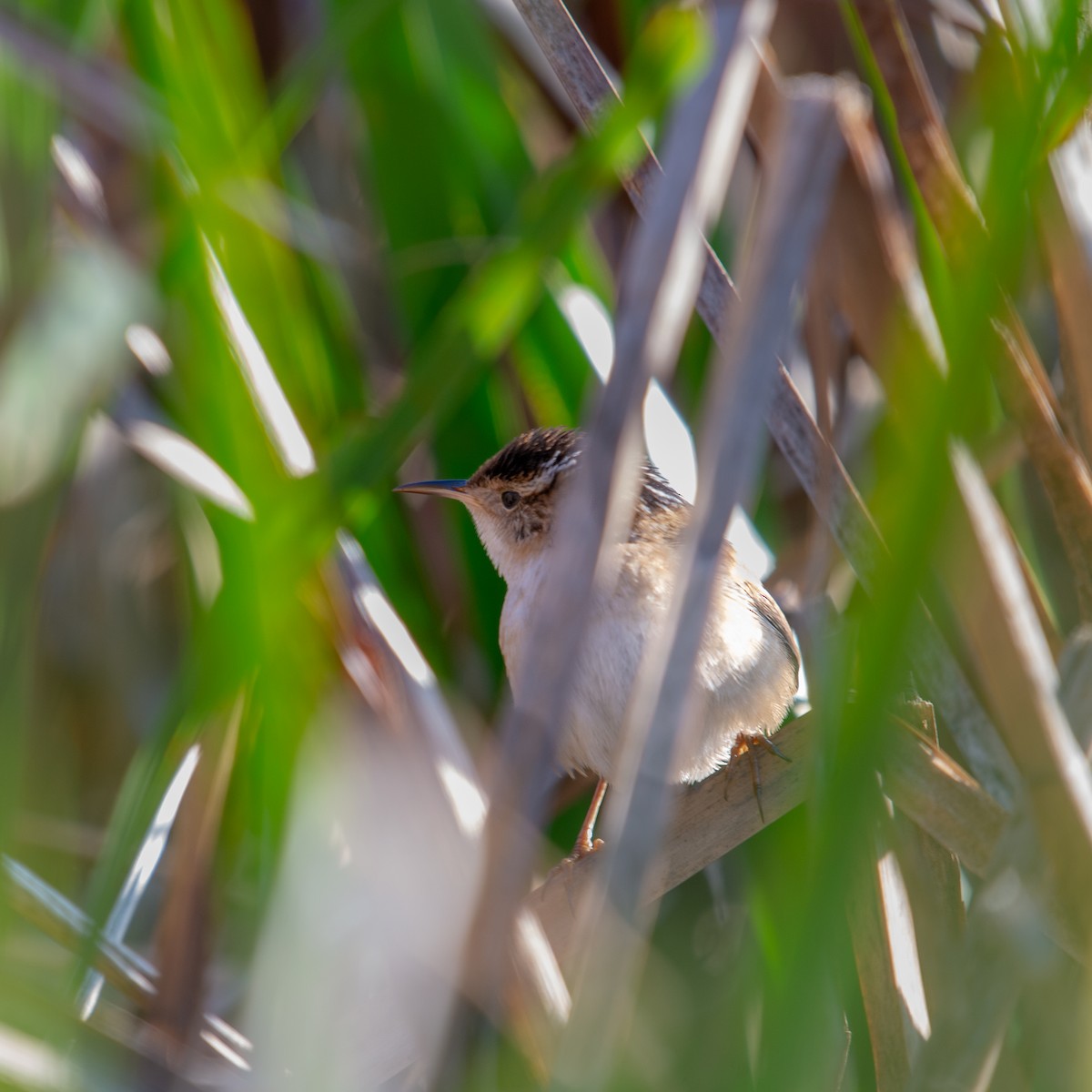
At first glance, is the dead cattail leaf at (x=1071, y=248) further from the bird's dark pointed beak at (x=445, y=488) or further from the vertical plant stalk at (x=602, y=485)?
the bird's dark pointed beak at (x=445, y=488)

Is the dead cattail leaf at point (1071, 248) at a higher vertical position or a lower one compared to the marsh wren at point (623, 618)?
higher

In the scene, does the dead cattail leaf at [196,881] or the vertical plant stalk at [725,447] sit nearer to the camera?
the vertical plant stalk at [725,447]

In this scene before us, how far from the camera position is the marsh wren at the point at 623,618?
84.4 inches

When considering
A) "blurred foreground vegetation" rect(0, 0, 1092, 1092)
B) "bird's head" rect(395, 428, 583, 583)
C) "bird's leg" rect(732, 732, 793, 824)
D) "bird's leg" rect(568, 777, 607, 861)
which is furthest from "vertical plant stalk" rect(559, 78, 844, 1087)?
"bird's leg" rect(568, 777, 607, 861)

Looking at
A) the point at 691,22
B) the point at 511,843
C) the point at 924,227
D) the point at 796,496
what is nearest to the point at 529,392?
the point at 796,496

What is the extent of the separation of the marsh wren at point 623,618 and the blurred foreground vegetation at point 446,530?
0.38ft

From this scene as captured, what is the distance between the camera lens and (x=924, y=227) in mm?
1958

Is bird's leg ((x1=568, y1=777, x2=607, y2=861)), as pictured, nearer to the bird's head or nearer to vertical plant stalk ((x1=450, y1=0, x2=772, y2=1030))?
the bird's head

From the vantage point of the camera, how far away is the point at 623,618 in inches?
84.7

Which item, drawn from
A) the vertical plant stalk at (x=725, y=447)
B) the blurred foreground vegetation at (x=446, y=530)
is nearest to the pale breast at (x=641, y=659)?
the blurred foreground vegetation at (x=446, y=530)

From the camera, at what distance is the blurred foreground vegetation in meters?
1.27

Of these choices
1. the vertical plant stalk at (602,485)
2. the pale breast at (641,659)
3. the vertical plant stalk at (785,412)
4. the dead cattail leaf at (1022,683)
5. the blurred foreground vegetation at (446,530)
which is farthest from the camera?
the pale breast at (641,659)

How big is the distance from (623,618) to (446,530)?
3.16 ft

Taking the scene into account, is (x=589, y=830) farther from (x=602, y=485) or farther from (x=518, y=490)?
(x=602, y=485)
